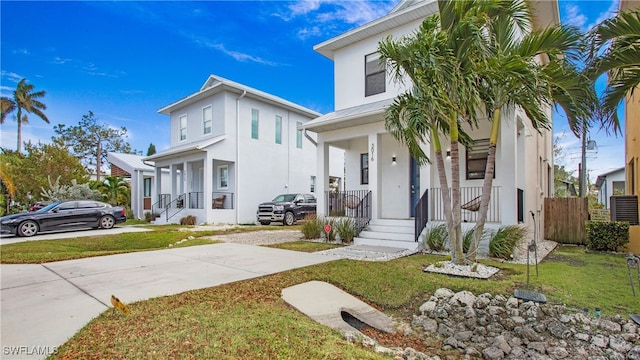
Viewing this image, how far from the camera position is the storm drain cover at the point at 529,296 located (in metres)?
4.50

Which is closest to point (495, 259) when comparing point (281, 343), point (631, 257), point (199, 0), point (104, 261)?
point (631, 257)

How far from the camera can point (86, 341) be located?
3.13 m

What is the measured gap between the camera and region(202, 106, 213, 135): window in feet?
61.3

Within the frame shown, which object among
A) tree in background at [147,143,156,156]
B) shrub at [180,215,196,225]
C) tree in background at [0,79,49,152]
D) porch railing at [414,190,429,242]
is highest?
tree in background at [0,79,49,152]

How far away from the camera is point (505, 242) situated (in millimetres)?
7457

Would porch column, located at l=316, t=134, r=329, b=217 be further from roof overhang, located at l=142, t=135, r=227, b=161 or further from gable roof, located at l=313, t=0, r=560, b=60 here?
roof overhang, located at l=142, t=135, r=227, b=161

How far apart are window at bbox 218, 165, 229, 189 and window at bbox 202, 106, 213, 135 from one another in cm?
226

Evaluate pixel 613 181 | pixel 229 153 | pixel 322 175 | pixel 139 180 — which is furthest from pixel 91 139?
pixel 613 181

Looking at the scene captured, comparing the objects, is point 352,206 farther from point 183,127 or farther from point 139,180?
point 139,180

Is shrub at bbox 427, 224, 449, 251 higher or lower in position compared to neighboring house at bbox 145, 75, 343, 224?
lower

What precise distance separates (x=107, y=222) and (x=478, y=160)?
16375mm

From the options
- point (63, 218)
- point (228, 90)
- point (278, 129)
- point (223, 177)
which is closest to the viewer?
point (63, 218)

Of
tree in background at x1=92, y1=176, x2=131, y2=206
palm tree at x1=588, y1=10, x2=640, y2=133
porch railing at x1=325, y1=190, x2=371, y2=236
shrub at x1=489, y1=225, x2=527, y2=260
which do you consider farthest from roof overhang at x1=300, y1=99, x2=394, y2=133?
tree in background at x1=92, y1=176, x2=131, y2=206

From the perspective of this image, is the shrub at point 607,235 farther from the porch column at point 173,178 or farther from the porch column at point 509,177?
the porch column at point 173,178
